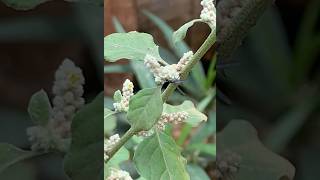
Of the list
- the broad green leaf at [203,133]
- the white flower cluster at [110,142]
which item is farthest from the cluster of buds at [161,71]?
the broad green leaf at [203,133]

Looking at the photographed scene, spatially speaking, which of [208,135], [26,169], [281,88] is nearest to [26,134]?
[26,169]

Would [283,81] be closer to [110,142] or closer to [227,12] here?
[227,12]

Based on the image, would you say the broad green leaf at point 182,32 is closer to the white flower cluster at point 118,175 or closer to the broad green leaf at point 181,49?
the broad green leaf at point 181,49

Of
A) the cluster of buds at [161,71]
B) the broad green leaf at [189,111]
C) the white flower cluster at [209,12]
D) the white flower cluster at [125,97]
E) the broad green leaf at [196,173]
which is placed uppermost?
the white flower cluster at [209,12]

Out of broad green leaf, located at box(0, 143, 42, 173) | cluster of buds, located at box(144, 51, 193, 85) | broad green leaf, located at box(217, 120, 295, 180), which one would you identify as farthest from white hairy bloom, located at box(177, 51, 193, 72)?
broad green leaf, located at box(0, 143, 42, 173)

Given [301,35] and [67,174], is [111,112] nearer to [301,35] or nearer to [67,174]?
[67,174]

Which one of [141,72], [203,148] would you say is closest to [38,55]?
[141,72]
